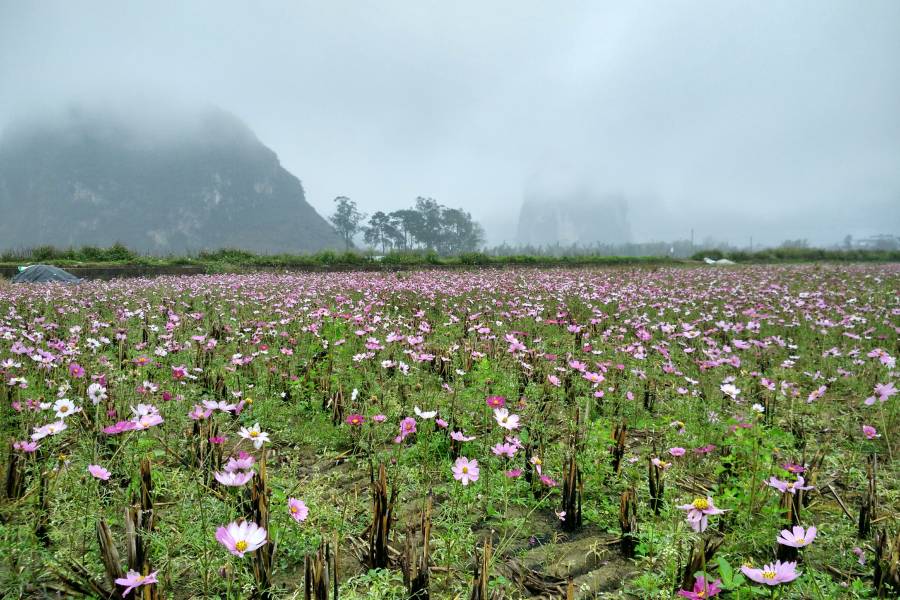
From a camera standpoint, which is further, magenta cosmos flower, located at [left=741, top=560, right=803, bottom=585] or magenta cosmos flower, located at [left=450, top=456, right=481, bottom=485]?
magenta cosmos flower, located at [left=450, top=456, right=481, bottom=485]

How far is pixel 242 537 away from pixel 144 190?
547ft

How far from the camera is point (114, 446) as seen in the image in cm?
236

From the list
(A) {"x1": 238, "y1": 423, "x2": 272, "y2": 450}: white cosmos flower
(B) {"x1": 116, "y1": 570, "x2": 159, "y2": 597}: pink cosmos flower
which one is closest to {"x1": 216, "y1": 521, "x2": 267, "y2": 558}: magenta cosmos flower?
(B) {"x1": 116, "y1": 570, "x2": 159, "y2": 597}: pink cosmos flower

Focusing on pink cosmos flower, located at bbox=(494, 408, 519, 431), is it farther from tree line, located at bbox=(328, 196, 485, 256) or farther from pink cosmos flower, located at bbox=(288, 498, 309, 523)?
tree line, located at bbox=(328, 196, 485, 256)

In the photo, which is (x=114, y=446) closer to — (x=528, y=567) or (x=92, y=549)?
(x=92, y=549)

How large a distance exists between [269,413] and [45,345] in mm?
2457

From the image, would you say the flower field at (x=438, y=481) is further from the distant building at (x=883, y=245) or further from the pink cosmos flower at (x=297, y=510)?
the distant building at (x=883, y=245)

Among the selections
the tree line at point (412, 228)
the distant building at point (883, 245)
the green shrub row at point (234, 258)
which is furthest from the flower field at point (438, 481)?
the tree line at point (412, 228)

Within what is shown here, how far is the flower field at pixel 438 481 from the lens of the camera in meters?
1.40

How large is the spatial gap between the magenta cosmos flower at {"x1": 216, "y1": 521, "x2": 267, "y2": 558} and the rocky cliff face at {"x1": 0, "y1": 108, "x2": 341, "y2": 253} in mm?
114725

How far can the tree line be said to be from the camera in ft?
311

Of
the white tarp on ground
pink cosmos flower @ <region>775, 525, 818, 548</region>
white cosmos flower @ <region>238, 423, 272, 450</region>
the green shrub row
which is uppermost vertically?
the green shrub row

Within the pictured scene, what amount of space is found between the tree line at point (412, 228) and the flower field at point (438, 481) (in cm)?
8848

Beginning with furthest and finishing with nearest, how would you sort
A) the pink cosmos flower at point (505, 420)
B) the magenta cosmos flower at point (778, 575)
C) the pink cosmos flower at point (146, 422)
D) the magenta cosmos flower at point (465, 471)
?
the pink cosmos flower at point (505, 420) → the magenta cosmos flower at point (465, 471) → the pink cosmos flower at point (146, 422) → the magenta cosmos flower at point (778, 575)
